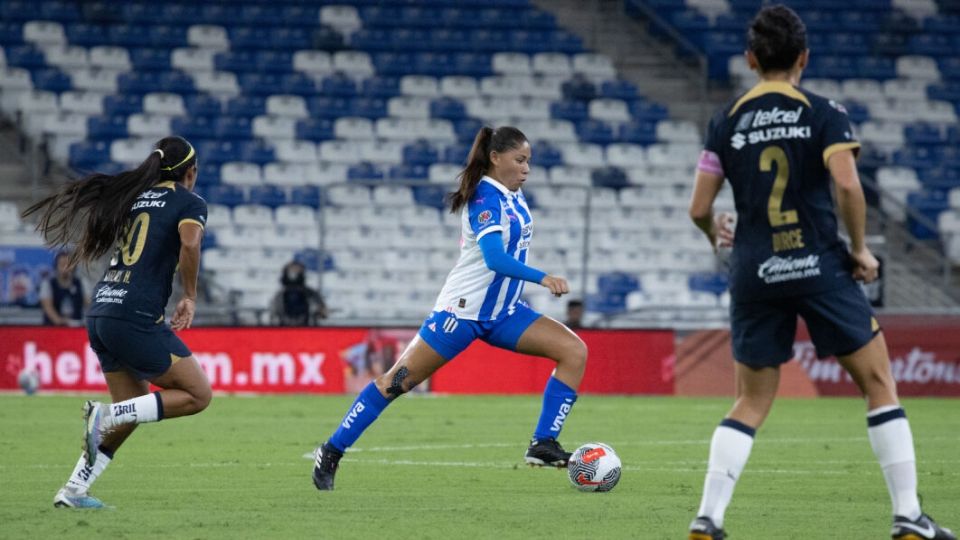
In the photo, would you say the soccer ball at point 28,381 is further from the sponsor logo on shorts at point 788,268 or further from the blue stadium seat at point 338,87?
the sponsor logo on shorts at point 788,268

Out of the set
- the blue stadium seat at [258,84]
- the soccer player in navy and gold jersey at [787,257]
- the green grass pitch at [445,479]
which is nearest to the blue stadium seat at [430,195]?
the blue stadium seat at [258,84]

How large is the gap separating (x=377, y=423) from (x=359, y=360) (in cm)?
537

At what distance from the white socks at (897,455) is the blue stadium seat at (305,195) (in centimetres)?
1937

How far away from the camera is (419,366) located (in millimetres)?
9961

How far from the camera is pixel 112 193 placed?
8.92 meters

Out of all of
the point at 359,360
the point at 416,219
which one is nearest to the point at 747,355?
the point at 359,360

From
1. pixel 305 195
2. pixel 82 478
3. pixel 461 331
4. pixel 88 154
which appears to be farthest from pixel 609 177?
pixel 82 478

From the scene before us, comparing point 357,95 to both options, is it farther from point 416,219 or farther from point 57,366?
point 57,366

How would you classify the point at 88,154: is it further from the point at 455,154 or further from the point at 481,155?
the point at 481,155

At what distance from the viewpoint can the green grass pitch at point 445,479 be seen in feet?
26.4

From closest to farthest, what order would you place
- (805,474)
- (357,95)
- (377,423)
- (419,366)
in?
1. (419,366)
2. (805,474)
3. (377,423)
4. (357,95)

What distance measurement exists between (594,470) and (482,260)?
4.82 feet

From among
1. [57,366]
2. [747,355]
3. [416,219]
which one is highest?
[747,355]

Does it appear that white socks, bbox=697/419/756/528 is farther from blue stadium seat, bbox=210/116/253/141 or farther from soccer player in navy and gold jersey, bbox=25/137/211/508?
blue stadium seat, bbox=210/116/253/141
